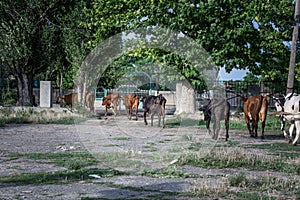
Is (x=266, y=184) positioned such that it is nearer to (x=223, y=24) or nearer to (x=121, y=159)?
(x=121, y=159)

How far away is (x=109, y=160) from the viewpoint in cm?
1077

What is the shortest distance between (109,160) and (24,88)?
24938mm

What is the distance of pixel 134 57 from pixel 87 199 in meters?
20.2

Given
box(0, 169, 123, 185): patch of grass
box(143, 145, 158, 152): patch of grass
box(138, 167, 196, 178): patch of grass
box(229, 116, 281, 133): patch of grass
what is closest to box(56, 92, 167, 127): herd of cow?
box(229, 116, 281, 133): patch of grass

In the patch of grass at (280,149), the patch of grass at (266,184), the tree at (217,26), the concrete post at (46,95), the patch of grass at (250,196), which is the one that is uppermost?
the tree at (217,26)

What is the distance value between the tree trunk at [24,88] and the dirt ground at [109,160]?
14710 mm

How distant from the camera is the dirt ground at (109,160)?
7.57 m

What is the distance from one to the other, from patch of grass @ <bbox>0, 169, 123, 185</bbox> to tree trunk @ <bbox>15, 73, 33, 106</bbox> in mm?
25822

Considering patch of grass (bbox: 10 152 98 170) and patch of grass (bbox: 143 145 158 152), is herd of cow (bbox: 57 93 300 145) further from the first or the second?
patch of grass (bbox: 10 152 98 170)

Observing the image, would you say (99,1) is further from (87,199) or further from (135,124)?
(87,199)

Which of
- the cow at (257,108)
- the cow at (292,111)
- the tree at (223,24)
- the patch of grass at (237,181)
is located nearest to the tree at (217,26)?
the tree at (223,24)

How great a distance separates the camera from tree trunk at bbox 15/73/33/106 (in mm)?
34000

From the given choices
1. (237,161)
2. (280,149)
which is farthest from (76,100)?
(237,161)

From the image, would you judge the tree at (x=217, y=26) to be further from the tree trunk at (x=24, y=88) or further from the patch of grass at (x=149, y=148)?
the patch of grass at (x=149, y=148)
